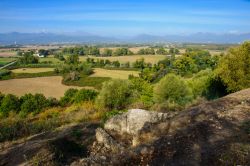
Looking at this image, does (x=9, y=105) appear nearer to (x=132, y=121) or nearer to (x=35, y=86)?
(x=35, y=86)

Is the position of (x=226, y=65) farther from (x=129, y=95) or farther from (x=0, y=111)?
(x=0, y=111)

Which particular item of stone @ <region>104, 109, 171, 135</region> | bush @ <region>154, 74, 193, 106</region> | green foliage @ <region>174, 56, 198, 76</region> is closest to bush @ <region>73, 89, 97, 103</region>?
bush @ <region>154, 74, 193, 106</region>

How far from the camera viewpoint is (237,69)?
32094mm

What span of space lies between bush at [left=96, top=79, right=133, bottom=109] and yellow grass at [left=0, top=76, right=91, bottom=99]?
2460cm

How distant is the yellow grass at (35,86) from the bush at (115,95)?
24.6 metres

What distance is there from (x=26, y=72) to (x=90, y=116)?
6549 centimetres

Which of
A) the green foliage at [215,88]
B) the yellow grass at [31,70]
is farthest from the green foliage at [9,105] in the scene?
the yellow grass at [31,70]

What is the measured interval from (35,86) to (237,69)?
5025 cm

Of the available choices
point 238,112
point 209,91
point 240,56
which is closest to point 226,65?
point 240,56

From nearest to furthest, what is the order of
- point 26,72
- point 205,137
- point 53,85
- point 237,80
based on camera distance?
point 205,137
point 237,80
point 53,85
point 26,72

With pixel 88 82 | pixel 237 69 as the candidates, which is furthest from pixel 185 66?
pixel 237 69

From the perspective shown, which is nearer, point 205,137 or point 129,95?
point 205,137

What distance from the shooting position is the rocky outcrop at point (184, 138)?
9.45 metres

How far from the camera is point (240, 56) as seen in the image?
Answer: 32.3m
